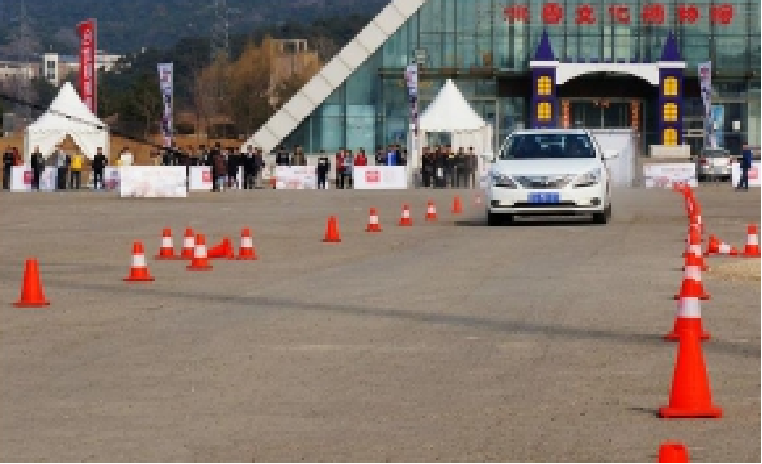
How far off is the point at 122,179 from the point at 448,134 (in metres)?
23.6

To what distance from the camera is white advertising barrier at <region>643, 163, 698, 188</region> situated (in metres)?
67.6

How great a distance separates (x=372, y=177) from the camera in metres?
69.8

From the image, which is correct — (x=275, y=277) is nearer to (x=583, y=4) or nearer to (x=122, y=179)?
(x=122, y=179)

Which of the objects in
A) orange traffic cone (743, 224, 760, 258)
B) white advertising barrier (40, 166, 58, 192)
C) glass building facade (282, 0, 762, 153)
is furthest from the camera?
glass building facade (282, 0, 762, 153)

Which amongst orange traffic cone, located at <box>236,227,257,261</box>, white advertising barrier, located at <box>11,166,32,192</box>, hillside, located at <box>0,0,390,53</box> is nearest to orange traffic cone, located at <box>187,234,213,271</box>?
orange traffic cone, located at <box>236,227,257,261</box>

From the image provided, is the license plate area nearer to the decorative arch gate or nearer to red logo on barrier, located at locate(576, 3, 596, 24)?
the decorative arch gate

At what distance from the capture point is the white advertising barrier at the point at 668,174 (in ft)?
222

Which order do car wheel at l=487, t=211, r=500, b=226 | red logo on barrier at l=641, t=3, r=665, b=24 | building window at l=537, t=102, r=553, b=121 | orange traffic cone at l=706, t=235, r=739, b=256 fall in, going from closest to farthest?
orange traffic cone at l=706, t=235, r=739, b=256
car wheel at l=487, t=211, r=500, b=226
red logo on barrier at l=641, t=3, r=665, b=24
building window at l=537, t=102, r=553, b=121

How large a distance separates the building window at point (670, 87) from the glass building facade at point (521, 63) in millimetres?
1140

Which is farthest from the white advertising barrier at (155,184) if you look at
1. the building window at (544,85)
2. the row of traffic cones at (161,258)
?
the building window at (544,85)

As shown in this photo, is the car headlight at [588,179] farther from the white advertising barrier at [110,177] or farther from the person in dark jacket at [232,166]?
the white advertising barrier at [110,177]

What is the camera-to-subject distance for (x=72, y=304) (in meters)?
18.9

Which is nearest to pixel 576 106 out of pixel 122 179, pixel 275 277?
pixel 122 179

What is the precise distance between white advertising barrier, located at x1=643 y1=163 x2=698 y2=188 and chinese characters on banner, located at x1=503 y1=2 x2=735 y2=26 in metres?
20.8
